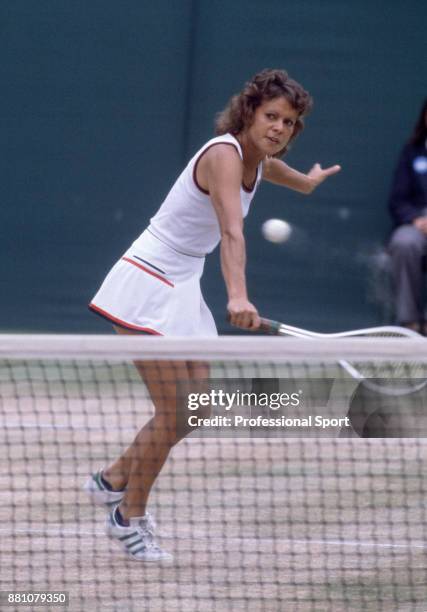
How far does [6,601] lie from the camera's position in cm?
285

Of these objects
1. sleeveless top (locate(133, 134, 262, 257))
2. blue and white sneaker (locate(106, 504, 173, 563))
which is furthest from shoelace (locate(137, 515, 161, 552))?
sleeveless top (locate(133, 134, 262, 257))

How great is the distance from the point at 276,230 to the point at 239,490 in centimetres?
266

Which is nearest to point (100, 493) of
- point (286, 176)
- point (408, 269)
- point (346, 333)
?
point (286, 176)

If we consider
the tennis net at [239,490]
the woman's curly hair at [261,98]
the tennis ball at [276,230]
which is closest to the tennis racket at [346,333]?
the tennis net at [239,490]

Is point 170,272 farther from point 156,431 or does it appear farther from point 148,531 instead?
point 148,531

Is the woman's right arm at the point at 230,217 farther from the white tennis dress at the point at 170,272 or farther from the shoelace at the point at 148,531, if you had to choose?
the shoelace at the point at 148,531

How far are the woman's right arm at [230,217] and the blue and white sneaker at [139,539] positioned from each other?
2.03 ft

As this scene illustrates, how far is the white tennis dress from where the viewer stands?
3293 mm

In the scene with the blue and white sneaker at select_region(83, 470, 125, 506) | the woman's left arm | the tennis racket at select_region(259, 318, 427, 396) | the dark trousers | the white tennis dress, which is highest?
the dark trousers

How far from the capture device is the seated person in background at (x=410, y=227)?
18.8 feet

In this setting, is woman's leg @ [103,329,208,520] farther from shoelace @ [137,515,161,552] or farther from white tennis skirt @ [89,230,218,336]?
white tennis skirt @ [89,230,218,336]

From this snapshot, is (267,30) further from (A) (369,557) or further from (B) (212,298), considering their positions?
(A) (369,557)

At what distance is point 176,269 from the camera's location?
335 centimetres

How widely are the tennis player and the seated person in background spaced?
2.39 meters
